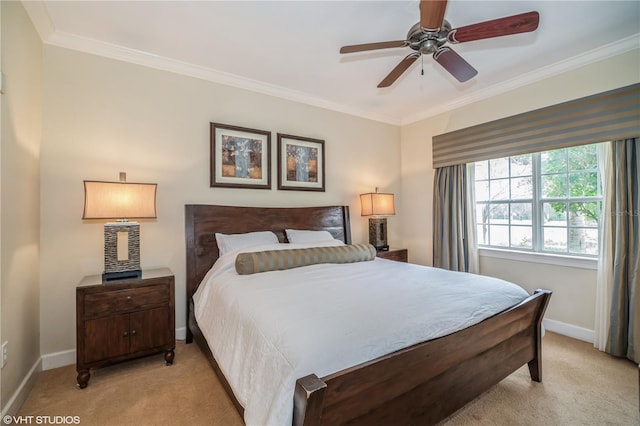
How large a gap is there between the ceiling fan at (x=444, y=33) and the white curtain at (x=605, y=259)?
156 cm

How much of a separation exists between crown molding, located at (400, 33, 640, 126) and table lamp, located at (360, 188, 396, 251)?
4.65 feet

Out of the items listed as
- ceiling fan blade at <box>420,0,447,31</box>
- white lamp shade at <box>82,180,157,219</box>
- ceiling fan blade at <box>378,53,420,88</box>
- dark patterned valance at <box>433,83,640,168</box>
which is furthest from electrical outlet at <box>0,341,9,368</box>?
dark patterned valance at <box>433,83,640,168</box>

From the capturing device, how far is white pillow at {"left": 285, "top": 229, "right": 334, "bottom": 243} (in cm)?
309

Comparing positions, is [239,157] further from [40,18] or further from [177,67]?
[40,18]

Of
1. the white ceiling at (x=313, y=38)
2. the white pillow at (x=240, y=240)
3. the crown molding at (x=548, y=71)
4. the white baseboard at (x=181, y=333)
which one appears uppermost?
the white ceiling at (x=313, y=38)

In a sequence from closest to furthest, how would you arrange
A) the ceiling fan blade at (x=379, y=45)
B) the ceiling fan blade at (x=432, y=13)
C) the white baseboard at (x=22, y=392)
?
1. the ceiling fan blade at (x=432, y=13)
2. the white baseboard at (x=22, y=392)
3. the ceiling fan blade at (x=379, y=45)

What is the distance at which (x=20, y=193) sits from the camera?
191cm

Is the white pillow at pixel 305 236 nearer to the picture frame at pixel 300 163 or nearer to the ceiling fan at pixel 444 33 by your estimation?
the picture frame at pixel 300 163

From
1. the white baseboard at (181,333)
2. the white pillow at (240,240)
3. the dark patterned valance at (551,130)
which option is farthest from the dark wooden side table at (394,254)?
the white baseboard at (181,333)

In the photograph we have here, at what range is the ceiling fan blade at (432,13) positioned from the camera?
4.83 ft

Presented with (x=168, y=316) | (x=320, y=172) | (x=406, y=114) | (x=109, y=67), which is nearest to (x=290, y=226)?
(x=320, y=172)

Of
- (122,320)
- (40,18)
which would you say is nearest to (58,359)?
(122,320)

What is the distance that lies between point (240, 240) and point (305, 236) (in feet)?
2.32

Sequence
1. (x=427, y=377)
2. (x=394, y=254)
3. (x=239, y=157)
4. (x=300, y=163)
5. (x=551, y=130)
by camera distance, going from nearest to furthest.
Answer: (x=427, y=377), (x=551, y=130), (x=239, y=157), (x=300, y=163), (x=394, y=254)
